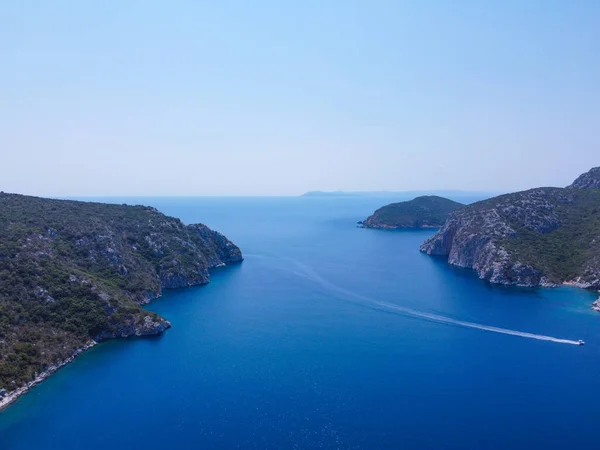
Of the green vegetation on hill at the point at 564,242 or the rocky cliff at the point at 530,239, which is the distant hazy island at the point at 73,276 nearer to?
the rocky cliff at the point at 530,239

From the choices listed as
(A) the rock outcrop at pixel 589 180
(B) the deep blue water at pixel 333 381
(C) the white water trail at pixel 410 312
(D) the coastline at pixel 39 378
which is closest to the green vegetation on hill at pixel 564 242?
(B) the deep blue water at pixel 333 381

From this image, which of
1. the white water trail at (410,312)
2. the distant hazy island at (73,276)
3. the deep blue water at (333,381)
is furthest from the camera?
the white water trail at (410,312)

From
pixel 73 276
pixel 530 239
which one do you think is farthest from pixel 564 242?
pixel 73 276

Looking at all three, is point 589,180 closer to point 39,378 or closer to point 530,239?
point 530,239

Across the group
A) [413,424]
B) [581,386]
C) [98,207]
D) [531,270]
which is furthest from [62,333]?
[531,270]

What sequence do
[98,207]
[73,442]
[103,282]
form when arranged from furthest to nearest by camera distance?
[98,207], [103,282], [73,442]

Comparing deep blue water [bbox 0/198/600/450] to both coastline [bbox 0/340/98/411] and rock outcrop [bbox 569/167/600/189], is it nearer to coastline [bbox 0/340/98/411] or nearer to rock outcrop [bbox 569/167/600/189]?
coastline [bbox 0/340/98/411]

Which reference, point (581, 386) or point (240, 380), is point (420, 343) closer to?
point (581, 386)
